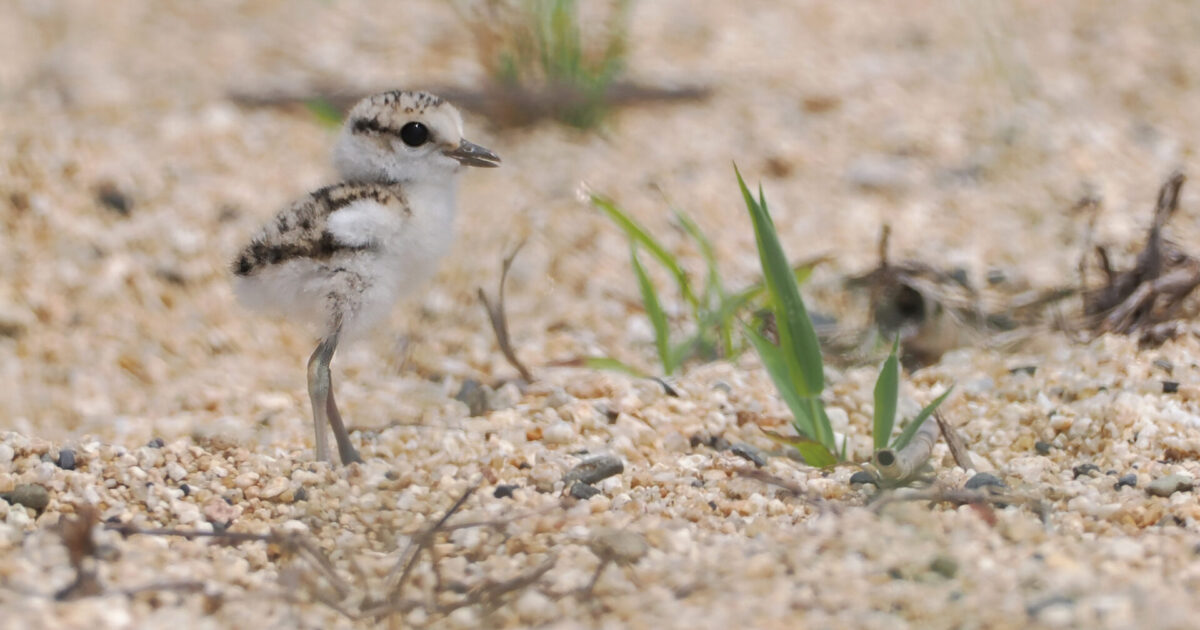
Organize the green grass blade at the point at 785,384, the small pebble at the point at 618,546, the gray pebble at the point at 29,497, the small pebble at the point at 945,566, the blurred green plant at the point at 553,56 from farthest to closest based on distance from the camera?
the blurred green plant at the point at 553,56 → the green grass blade at the point at 785,384 → the gray pebble at the point at 29,497 → the small pebble at the point at 618,546 → the small pebble at the point at 945,566

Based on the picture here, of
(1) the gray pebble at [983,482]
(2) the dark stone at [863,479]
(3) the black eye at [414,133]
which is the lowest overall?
(1) the gray pebble at [983,482]

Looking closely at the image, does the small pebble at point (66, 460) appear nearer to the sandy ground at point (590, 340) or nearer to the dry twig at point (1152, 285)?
the sandy ground at point (590, 340)

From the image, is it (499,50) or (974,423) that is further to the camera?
(499,50)

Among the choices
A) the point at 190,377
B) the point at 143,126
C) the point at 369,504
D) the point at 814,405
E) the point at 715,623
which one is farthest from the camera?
the point at 143,126

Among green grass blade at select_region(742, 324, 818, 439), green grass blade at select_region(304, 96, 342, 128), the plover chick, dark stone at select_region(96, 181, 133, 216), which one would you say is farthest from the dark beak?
dark stone at select_region(96, 181, 133, 216)

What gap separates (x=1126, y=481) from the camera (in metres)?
2.51

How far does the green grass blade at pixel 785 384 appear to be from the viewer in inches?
107

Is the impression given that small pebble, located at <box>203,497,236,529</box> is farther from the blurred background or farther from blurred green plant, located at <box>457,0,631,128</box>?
blurred green plant, located at <box>457,0,631,128</box>

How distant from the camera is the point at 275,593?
6.58ft

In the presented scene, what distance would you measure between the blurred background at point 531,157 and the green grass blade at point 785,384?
817mm

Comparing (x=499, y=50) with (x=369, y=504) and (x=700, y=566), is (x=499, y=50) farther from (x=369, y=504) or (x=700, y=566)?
(x=700, y=566)

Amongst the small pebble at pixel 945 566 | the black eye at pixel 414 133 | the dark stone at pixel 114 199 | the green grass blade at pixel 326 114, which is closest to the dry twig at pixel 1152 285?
the small pebble at pixel 945 566

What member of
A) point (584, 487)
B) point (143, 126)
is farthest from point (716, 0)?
point (584, 487)

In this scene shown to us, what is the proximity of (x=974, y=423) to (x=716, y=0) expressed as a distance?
3.96 metres
